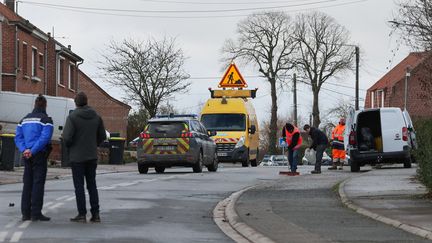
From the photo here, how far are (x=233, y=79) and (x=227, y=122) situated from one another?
1.77 m

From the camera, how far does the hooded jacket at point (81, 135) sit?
13.0 m

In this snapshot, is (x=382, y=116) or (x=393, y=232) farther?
(x=382, y=116)

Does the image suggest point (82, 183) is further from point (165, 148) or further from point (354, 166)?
point (354, 166)

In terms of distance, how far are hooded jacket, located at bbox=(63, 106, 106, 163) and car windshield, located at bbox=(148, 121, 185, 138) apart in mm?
14317

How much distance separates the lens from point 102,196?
1716 cm

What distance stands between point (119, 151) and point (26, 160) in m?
27.8

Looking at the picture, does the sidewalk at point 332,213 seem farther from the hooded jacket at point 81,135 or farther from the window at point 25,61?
the window at point 25,61

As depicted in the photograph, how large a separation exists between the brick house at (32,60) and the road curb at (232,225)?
1163 inches

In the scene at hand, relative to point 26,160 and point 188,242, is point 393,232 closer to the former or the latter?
point 188,242

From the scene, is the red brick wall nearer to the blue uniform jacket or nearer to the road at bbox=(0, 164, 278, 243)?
the road at bbox=(0, 164, 278, 243)

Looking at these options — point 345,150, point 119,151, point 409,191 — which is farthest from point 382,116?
point 119,151

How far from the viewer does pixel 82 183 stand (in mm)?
13055

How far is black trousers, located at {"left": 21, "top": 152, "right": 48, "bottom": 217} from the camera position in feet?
42.5

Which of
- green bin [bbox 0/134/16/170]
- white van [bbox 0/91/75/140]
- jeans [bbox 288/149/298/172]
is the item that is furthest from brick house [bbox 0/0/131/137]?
jeans [bbox 288/149/298/172]
